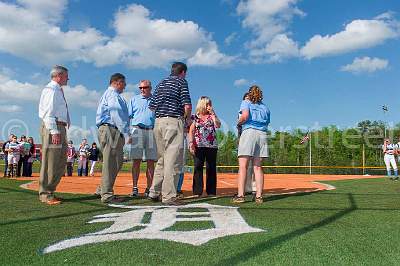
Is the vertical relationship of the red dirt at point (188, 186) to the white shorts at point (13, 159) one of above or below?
below

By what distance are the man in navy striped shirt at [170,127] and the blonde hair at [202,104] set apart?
1.28 m

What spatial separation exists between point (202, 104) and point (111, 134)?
1.98 meters

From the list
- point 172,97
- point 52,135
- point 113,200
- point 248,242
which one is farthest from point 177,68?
point 248,242

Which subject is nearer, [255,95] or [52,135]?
[52,135]

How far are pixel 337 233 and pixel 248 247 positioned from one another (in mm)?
1054

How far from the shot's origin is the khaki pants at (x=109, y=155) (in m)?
6.39

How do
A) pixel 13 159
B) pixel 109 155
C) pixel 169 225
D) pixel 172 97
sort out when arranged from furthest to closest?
pixel 13 159 < pixel 109 155 < pixel 172 97 < pixel 169 225

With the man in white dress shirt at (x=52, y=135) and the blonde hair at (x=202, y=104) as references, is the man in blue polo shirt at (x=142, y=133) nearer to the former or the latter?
the blonde hair at (x=202, y=104)

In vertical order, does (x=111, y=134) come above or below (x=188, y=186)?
above

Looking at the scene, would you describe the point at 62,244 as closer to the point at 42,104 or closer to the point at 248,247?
the point at 248,247

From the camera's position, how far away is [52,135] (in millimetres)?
6094

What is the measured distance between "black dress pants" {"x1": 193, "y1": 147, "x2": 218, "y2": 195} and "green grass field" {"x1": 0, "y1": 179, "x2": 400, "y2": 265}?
2407mm

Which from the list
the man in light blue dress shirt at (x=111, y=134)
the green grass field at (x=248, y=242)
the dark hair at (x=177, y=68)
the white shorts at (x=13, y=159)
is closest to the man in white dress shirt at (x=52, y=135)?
the man in light blue dress shirt at (x=111, y=134)

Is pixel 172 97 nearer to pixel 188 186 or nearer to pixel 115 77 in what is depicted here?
pixel 115 77
